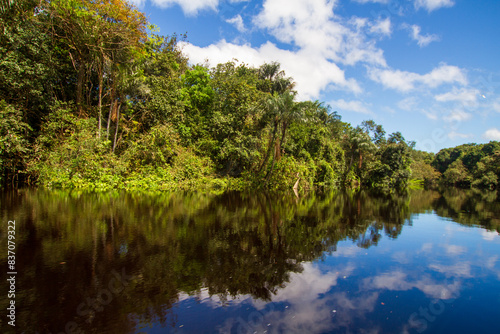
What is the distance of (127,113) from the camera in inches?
943

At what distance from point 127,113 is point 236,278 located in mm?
23122

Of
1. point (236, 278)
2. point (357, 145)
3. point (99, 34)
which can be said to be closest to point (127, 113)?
point (99, 34)

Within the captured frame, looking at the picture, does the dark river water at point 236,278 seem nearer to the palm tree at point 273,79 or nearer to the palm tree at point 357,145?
the palm tree at point 273,79

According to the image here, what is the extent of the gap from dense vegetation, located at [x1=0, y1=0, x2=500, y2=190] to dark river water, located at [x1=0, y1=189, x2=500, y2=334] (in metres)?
10.5

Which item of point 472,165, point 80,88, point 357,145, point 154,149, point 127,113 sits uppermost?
point 80,88

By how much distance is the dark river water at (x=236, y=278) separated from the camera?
3.50m

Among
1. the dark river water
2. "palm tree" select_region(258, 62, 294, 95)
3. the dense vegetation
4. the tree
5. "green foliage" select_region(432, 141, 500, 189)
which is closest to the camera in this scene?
the dark river water

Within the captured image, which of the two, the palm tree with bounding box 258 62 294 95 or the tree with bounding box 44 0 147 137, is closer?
→ the tree with bounding box 44 0 147 137

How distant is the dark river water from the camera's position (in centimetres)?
350

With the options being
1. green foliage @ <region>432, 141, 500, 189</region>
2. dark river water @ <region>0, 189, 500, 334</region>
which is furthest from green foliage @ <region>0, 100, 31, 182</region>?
green foliage @ <region>432, 141, 500, 189</region>

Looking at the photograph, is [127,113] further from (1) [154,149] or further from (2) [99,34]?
(2) [99,34]

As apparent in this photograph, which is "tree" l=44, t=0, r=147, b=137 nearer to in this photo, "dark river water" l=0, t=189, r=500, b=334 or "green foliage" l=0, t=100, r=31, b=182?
"green foliage" l=0, t=100, r=31, b=182

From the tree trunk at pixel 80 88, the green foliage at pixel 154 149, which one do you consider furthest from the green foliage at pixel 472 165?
the tree trunk at pixel 80 88

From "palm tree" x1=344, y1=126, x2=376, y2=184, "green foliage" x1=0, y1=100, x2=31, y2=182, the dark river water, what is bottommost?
the dark river water
